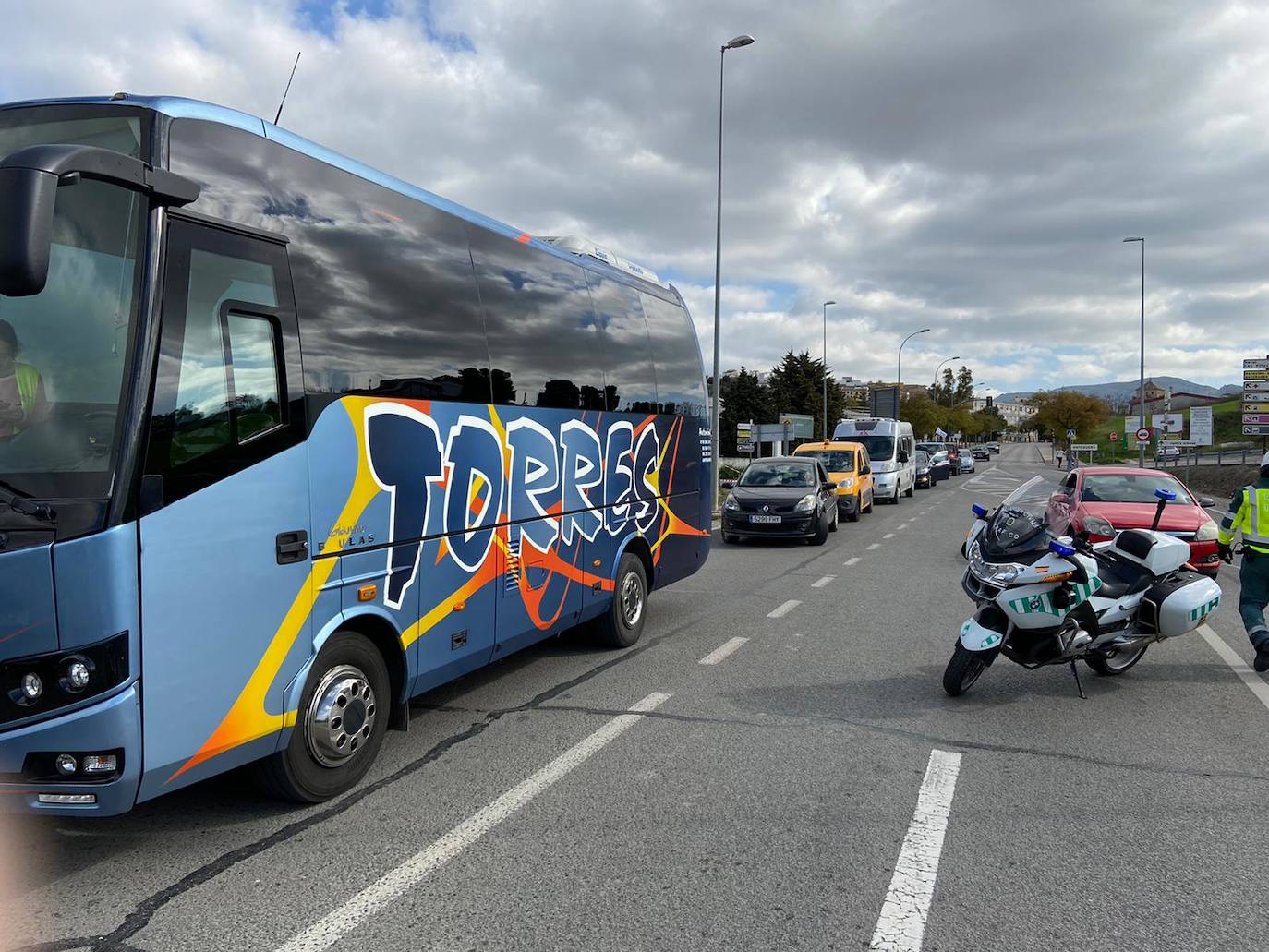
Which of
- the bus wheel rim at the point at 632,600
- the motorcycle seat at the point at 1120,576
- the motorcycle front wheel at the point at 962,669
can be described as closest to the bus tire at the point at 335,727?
the bus wheel rim at the point at 632,600

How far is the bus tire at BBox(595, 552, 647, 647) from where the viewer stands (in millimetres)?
7812

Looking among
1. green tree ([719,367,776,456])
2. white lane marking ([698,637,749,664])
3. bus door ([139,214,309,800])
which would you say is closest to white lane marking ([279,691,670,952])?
bus door ([139,214,309,800])

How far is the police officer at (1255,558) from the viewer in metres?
Result: 6.83

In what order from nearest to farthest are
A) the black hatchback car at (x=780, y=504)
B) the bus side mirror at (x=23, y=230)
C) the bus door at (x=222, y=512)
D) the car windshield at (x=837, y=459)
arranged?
the bus side mirror at (x=23, y=230)
the bus door at (x=222, y=512)
the black hatchback car at (x=780, y=504)
the car windshield at (x=837, y=459)

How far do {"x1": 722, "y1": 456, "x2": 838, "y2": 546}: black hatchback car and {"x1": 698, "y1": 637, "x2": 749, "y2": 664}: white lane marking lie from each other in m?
8.40

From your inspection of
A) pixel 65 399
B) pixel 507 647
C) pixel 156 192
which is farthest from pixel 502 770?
pixel 156 192

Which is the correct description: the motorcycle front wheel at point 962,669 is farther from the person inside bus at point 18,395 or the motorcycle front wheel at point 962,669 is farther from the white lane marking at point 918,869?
the person inside bus at point 18,395

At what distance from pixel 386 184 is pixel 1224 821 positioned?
533 cm

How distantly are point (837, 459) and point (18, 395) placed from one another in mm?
22224

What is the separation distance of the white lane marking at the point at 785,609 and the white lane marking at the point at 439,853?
4.25 meters

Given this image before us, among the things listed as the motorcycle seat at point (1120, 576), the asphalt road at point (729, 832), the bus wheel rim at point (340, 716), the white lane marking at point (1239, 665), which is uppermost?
the motorcycle seat at point (1120, 576)

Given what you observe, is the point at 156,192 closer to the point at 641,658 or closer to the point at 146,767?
the point at 146,767

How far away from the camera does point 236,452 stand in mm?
3773

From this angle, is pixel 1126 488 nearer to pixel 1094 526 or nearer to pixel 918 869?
pixel 1094 526
